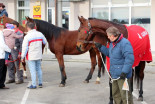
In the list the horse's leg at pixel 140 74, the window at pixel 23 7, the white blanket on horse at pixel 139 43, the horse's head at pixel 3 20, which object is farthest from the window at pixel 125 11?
the white blanket on horse at pixel 139 43

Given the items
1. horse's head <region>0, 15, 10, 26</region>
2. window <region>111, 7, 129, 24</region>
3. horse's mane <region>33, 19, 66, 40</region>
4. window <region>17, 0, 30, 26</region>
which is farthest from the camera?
window <region>17, 0, 30, 26</region>

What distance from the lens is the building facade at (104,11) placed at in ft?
49.8

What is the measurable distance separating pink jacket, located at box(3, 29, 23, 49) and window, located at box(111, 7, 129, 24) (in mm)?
8930

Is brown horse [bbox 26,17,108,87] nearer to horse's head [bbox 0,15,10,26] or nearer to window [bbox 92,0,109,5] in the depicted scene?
horse's head [bbox 0,15,10,26]

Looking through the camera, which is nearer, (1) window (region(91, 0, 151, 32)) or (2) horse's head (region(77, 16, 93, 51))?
(2) horse's head (region(77, 16, 93, 51))

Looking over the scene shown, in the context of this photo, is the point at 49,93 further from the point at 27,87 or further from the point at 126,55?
the point at 126,55

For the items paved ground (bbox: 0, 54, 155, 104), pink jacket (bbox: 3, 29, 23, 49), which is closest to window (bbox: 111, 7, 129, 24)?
paved ground (bbox: 0, 54, 155, 104)

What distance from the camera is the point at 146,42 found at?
618 centimetres

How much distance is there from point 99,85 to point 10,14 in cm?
1193

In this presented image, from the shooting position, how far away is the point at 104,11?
16141 millimetres

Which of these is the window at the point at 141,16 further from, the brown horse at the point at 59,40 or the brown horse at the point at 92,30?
the brown horse at the point at 92,30

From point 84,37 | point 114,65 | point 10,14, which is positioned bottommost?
point 114,65

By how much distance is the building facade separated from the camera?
1519 cm

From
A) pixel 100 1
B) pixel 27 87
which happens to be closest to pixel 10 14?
pixel 100 1
